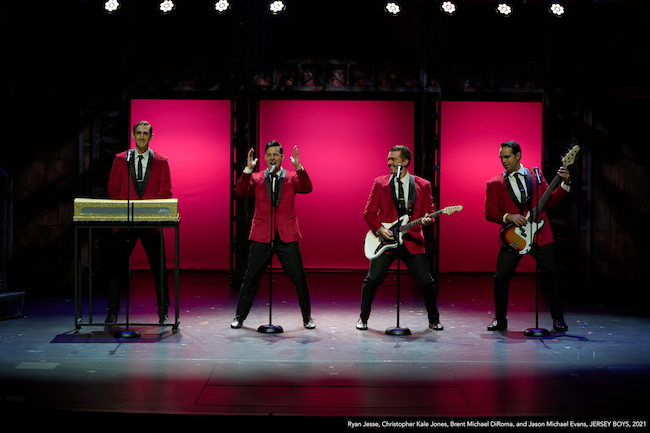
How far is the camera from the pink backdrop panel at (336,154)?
10680 mm

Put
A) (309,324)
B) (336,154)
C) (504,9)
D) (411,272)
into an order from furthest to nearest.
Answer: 1. (336,154)
2. (504,9)
3. (309,324)
4. (411,272)

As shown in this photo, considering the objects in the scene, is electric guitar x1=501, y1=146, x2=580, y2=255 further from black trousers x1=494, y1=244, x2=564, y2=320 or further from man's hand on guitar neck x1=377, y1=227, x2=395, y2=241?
man's hand on guitar neck x1=377, y1=227, x2=395, y2=241

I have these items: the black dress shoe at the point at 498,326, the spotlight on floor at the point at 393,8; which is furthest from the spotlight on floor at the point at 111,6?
the black dress shoe at the point at 498,326

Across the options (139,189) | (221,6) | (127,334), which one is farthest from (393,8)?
(127,334)

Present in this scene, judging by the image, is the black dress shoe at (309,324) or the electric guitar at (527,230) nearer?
the electric guitar at (527,230)

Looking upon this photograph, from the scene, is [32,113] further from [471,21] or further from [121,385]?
[471,21]

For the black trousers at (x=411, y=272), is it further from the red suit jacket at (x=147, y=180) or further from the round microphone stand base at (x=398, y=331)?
the red suit jacket at (x=147, y=180)

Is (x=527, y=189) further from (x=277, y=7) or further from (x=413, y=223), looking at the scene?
(x=277, y=7)

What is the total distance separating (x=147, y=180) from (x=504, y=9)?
19.5 feet

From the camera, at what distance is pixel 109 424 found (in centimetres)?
376

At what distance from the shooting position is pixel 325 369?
4.76 meters

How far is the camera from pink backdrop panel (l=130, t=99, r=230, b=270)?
10.8 m

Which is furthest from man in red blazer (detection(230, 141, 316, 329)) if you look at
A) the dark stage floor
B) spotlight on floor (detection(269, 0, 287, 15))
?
spotlight on floor (detection(269, 0, 287, 15))

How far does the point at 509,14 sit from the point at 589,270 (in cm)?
405
